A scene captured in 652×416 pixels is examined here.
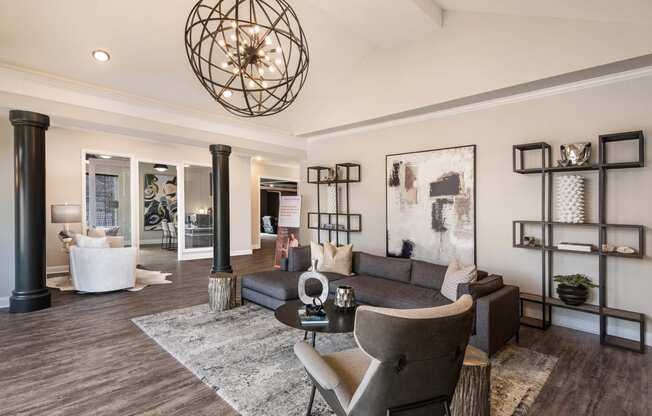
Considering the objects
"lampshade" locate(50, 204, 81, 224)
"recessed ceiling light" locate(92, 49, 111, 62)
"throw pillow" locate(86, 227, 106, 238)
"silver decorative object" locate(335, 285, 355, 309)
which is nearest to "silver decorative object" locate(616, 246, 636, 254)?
"silver decorative object" locate(335, 285, 355, 309)

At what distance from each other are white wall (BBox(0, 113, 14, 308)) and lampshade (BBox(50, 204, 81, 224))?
1.68 meters

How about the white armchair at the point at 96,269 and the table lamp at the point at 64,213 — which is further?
the table lamp at the point at 64,213

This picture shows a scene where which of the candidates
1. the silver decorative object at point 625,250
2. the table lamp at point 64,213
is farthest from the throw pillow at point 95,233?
the silver decorative object at point 625,250

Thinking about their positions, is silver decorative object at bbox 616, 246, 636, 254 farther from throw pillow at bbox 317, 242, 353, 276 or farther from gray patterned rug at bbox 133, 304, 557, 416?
throw pillow at bbox 317, 242, 353, 276

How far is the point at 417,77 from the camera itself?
4684 mm

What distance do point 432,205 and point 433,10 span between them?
2532mm

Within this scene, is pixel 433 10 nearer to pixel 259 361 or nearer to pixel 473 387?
pixel 473 387

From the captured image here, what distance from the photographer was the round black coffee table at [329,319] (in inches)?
110

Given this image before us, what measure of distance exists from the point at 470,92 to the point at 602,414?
342 centimetres

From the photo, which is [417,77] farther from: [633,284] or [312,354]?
[312,354]

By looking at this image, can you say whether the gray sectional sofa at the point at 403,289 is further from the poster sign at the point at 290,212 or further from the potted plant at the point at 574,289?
the poster sign at the point at 290,212

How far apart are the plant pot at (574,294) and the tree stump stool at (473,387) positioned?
7.39 ft

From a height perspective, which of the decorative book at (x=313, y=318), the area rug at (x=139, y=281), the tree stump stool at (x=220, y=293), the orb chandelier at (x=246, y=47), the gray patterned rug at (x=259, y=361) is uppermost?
the orb chandelier at (x=246, y=47)

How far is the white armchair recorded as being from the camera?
17.4 ft
